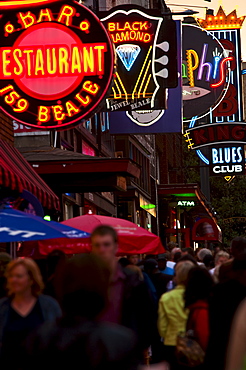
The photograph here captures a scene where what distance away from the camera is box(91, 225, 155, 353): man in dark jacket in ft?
20.4

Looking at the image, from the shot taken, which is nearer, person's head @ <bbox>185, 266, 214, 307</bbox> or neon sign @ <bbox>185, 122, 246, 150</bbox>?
person's head @ <bbox>185, 266, 214, 307</bbox>

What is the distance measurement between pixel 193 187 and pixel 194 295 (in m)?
29.0

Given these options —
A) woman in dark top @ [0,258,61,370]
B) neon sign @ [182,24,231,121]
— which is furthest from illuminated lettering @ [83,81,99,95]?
neon sign @ [182,24,231,121]

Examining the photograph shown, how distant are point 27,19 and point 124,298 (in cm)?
1053

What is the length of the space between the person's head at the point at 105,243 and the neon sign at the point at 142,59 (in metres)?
14.7

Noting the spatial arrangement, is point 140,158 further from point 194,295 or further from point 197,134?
point 194,295

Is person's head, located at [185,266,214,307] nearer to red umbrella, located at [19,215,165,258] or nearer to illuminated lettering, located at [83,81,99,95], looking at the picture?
red umbrella, located at [19,215,165,258]

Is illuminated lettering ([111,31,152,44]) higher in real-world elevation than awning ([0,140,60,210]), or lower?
higher

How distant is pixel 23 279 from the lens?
23.1 ft

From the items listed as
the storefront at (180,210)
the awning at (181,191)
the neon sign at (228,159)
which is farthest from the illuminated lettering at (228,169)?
the awning at (181,191)

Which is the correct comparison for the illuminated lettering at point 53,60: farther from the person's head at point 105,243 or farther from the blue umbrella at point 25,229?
the person's head at point 105,243

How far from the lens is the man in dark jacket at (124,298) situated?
6.21m

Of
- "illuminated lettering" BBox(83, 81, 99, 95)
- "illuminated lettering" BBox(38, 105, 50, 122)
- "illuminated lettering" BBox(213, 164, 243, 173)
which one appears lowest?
"illuminated lettering" BBox(38, 105, 50, 122)

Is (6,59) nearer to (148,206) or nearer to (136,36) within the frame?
(136,36)
